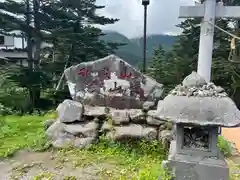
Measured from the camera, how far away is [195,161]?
2979 mm

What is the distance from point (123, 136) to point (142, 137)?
0.27 metres

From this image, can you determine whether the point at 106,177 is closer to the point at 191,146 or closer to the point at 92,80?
the point at 191,146

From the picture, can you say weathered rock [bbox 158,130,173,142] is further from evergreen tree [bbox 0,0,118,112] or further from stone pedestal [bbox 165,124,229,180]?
evergreen tree [bbox 0,0,118,112]

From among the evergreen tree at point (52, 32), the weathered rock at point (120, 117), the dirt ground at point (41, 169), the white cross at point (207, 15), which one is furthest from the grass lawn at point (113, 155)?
the evergreen tree at point (52, 32)

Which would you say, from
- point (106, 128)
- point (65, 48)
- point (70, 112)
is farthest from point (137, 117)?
point (65, 48)

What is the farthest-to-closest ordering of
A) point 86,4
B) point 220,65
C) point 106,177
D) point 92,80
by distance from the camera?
point 86,4 < point 220,65 < point 92,80 < point 106,177

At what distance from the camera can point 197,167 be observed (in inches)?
117

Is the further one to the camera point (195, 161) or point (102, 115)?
point (102, 115)

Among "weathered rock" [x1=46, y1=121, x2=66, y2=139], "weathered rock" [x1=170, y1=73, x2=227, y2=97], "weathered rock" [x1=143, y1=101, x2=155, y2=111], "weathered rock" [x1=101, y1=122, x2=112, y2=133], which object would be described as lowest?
"weathered rock" [x1=46, y1=121, x2=66, y2=139]

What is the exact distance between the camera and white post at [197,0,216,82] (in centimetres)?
507

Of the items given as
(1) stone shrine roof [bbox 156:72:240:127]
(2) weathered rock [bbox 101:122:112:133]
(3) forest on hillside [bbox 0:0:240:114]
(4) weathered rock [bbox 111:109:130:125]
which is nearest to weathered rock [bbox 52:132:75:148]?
(2) weathered rock [bbox 101:122:112:133]

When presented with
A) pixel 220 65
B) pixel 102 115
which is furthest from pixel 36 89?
pixel 102 115

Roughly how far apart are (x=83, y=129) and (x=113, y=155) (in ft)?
2.31

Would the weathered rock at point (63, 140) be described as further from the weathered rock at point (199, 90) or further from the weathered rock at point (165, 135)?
the weathered rock at point (199, 90)
